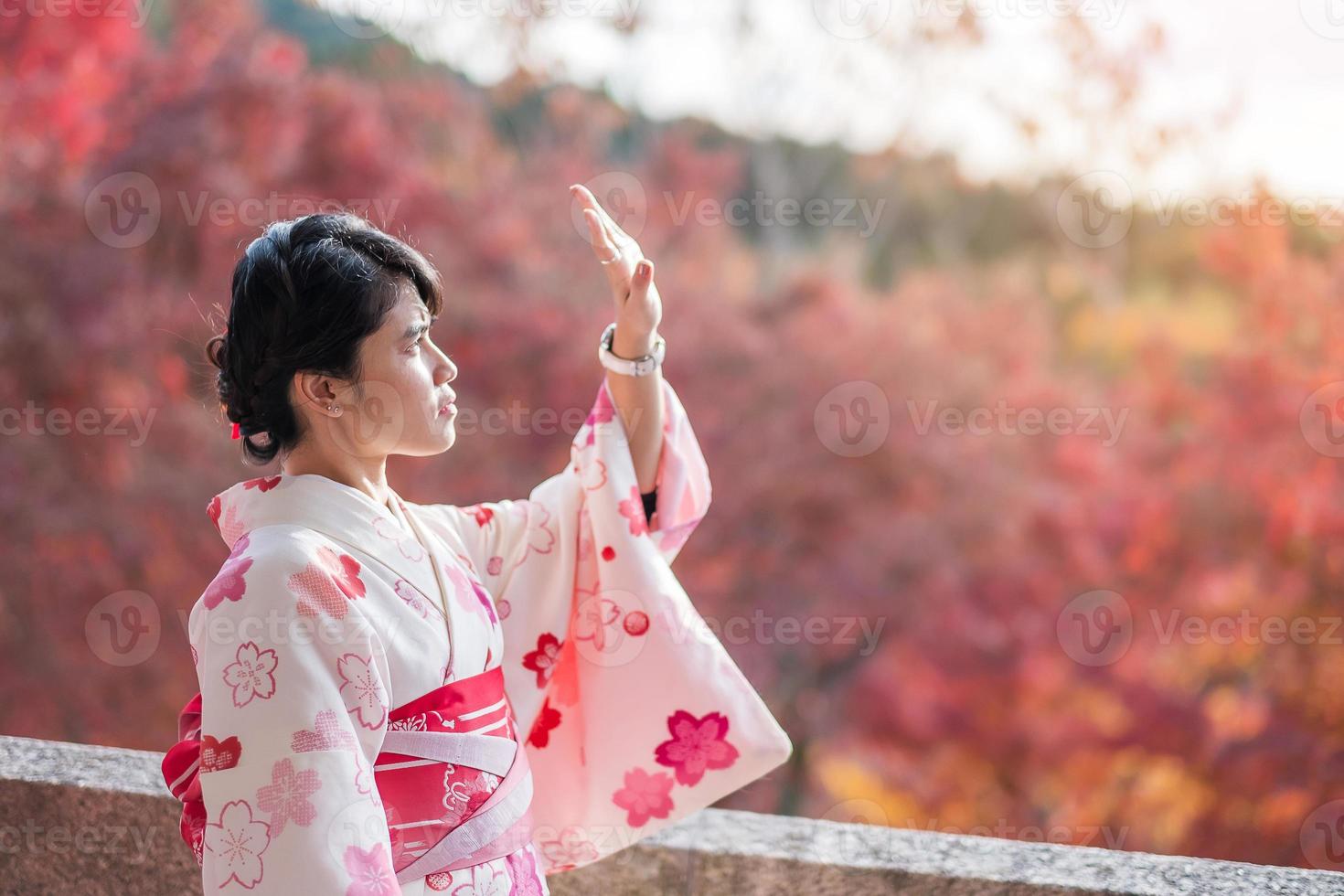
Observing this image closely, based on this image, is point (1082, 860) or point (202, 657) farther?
point (1082, 860)

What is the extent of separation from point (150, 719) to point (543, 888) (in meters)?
2.73

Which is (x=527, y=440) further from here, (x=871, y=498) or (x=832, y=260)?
(x=832, y=260)

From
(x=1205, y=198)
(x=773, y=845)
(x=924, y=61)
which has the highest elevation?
(x=924, y=61)

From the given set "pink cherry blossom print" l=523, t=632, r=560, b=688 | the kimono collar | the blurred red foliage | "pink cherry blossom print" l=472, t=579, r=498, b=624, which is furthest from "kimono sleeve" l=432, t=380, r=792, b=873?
the blurred red foliage

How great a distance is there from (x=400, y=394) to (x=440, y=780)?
400 millimetres

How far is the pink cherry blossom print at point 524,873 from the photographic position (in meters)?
1.25

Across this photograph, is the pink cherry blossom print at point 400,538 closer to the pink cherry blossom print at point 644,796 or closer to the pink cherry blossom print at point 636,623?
the pink cherry blossom print at point 636,623

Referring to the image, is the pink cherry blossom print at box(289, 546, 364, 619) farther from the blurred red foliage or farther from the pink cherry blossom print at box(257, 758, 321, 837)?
the blurred red foliage

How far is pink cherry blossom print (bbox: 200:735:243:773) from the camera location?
1.04m

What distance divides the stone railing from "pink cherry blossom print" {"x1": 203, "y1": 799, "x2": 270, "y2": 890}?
608mm

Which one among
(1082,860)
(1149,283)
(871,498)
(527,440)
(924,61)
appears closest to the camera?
(1082,860)

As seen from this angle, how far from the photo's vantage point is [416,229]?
3.71 m

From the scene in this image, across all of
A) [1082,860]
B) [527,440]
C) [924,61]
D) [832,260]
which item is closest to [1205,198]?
[924,61]

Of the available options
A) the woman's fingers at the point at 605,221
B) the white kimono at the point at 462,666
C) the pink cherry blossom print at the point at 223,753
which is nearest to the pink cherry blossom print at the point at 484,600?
the white kimono at the point at 462,666
